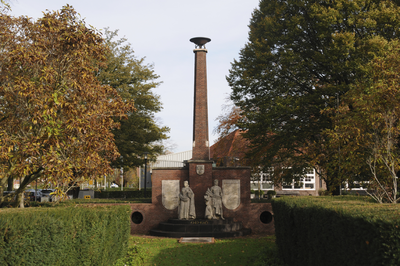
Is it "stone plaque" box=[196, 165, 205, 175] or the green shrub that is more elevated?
"stone plaque" box=[196, 165, 205, 175]

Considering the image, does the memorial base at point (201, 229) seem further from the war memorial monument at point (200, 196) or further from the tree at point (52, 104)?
the tree at point (52, 104)

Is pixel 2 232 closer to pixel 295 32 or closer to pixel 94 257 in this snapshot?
pixel 94 257

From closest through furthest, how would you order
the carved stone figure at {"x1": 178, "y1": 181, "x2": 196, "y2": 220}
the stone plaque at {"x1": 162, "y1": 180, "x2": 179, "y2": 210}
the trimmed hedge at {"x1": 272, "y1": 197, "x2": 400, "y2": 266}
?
the trimmed hedge at {"x1": 272, "y1": 197, "x2": 400, "y2": 266} → the carved stone figure at {"x1": 178, "y1": 181, "x2": 196, "y2": 220} → the stone plaque at {"x1": 162, "y1": 180, "x2": 179, "y2": 210}

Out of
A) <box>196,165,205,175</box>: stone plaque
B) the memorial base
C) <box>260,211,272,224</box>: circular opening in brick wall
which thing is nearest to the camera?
the memorial base

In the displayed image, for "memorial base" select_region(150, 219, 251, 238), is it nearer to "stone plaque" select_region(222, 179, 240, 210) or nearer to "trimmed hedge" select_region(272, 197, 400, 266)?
"stone plaque" select_region(222, 179, 240, 210)

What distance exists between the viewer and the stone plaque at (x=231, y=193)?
1773 centimetres

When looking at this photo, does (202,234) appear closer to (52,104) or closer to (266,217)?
(266,217)

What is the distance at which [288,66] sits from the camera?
59.9 ft

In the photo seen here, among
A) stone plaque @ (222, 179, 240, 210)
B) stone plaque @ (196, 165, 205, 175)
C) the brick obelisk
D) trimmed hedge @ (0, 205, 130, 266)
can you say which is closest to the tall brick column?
the brick obelisk

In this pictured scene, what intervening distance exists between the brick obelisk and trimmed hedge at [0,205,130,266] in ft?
29.8

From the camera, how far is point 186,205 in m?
16.8

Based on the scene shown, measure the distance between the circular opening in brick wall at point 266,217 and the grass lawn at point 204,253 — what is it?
3.64m

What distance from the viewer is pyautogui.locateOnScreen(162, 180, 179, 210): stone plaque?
17750 mm

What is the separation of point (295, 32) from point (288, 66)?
1736mm
